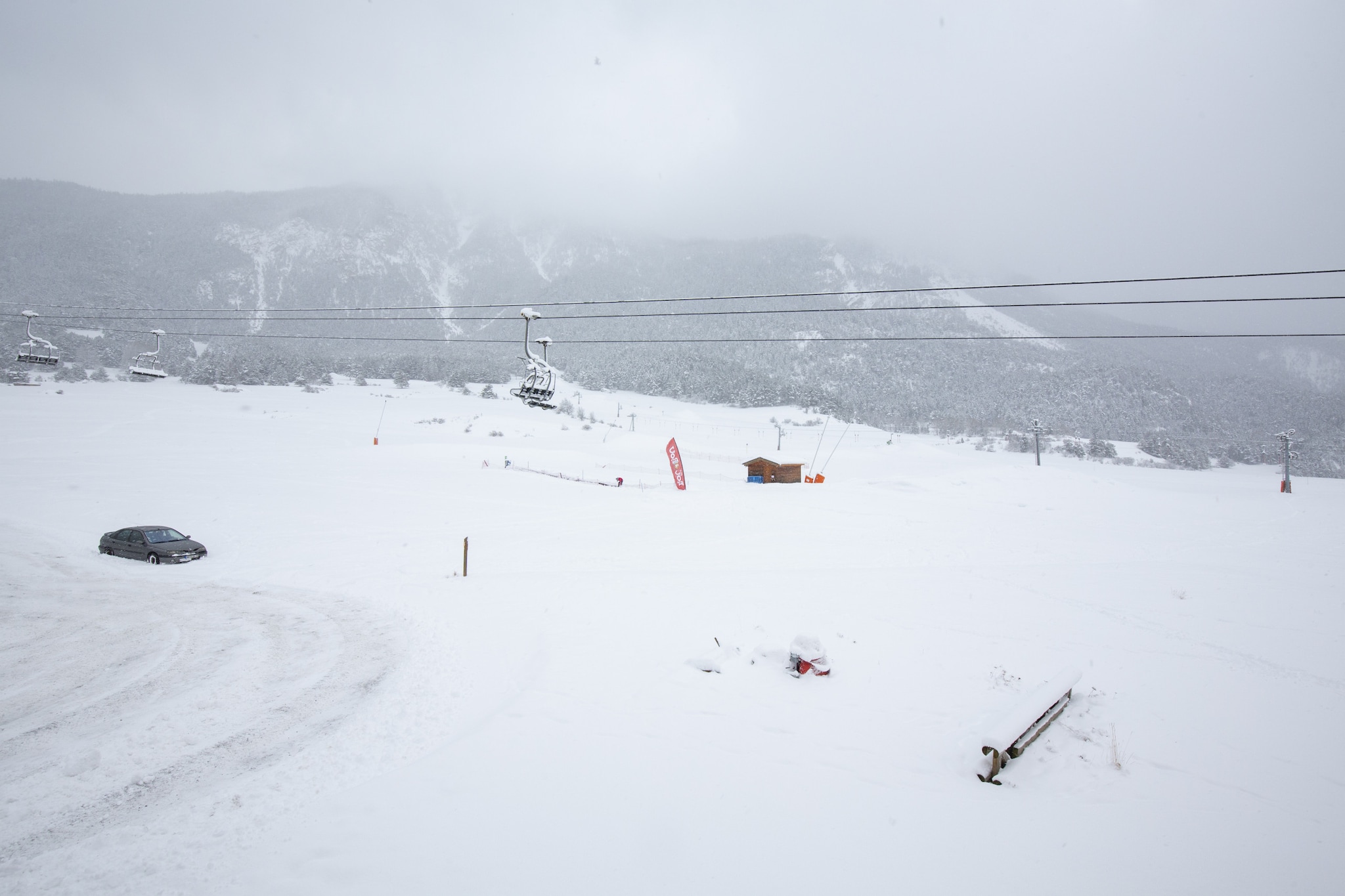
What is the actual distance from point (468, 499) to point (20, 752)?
21304mm

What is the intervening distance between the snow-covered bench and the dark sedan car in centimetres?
2214

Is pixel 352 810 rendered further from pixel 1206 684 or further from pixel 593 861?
pixel 1206 684

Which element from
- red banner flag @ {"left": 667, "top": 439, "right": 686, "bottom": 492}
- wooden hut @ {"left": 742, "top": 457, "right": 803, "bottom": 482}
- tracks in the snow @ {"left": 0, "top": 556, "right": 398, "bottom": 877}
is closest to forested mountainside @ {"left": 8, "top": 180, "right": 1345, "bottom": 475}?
wooden hut @ {"left": 742, "top": 457, "right": 803, "bottom": 482}

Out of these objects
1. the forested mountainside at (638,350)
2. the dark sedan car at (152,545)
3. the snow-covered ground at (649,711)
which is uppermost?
the forested mountainside at (638,350)

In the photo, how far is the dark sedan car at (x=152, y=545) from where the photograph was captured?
16922mm

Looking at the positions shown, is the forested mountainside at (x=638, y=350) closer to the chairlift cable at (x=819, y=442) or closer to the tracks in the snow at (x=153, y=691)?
the chairlift cable at (x=819, y=442)

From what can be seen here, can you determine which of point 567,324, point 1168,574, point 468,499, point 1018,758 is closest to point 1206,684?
point 1018,758

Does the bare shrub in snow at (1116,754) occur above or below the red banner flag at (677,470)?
below

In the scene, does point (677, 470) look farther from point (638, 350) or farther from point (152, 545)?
point (638, 350)

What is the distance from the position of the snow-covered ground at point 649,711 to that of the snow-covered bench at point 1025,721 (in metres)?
0.22

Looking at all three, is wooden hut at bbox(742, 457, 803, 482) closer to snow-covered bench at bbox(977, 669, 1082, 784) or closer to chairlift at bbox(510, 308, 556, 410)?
chairlift at bbox(510, 308, 556, 410)

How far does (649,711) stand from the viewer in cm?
784

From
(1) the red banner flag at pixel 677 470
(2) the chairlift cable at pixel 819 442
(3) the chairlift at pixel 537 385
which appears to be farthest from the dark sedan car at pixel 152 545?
(2) the chairlift cable at pixel 819 442

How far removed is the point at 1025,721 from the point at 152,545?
23368 mm
